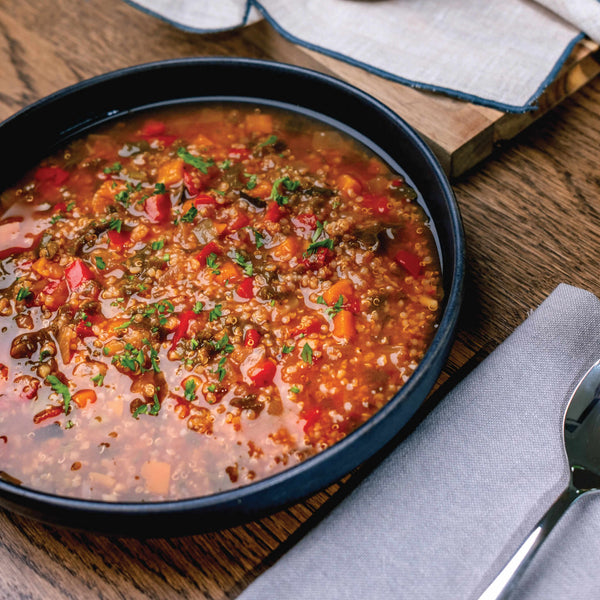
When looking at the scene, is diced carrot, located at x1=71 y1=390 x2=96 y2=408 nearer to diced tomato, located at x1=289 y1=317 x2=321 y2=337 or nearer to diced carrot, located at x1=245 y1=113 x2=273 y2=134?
diced tomato, located at x1=289 y1=317 x2=321 y2=337

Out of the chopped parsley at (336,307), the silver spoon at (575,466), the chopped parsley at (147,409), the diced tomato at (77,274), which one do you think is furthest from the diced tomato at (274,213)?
the silver spoon at (575,466)

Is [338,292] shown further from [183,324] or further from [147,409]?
[147,409]

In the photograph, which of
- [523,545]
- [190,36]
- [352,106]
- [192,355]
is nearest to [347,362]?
[192,355]

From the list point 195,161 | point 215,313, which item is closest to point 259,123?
point 195,161

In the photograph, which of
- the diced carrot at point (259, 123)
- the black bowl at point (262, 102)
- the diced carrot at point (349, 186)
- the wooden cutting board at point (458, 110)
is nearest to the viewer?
the black bowl at point (262, 102)

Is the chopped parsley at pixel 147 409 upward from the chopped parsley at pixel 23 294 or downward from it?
upward

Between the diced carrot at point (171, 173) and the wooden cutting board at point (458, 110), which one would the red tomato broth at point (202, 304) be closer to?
the diced carrot at point (171, 173)
